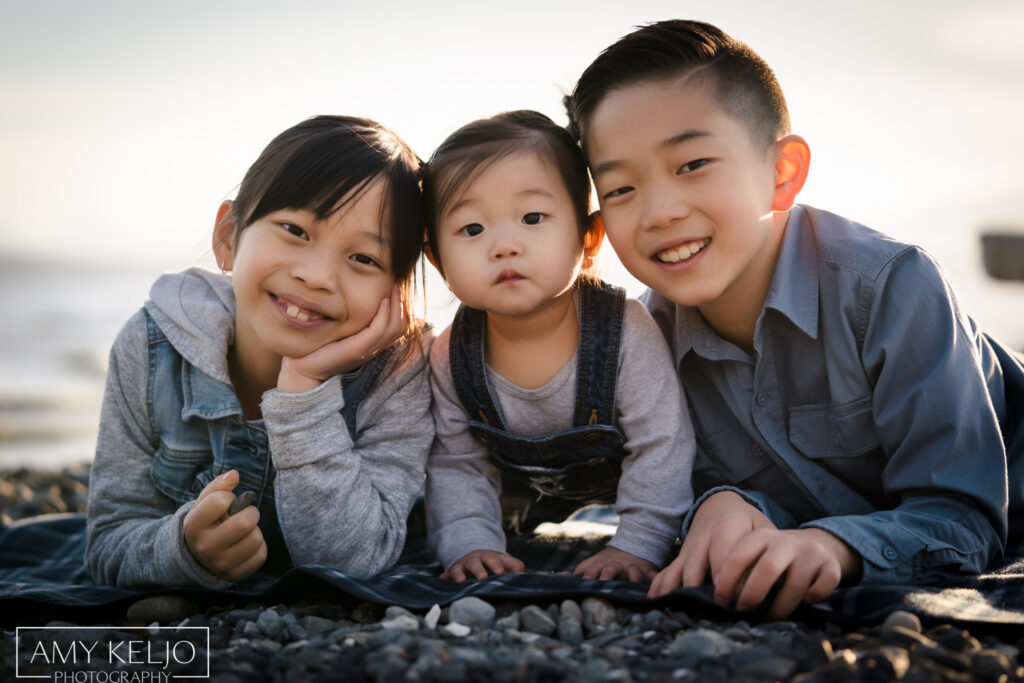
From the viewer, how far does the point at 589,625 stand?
2.10 meters

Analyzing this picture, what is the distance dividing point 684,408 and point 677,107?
995 millimetres

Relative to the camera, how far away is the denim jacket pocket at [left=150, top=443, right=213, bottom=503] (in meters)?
2.90

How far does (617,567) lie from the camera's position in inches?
105

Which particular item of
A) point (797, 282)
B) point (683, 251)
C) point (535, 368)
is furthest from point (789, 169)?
point (535, 368)

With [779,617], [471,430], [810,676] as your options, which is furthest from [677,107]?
[810,676]

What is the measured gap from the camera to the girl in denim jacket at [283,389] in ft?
8.65

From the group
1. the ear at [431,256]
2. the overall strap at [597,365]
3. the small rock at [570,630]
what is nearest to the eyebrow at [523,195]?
the ear at [431,256]

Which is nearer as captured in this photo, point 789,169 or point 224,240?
point 789,169

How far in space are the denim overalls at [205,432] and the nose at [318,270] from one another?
1.30 ft

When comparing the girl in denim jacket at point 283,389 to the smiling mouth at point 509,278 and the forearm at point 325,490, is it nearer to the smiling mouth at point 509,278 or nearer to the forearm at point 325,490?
the forearm at point 325,490

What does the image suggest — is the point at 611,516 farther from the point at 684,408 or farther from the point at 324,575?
the point at 324,575

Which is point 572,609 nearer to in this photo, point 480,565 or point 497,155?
point 480,565

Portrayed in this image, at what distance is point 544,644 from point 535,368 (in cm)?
115

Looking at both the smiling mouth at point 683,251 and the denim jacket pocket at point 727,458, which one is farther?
the denim jacket pocket at point 727,458
